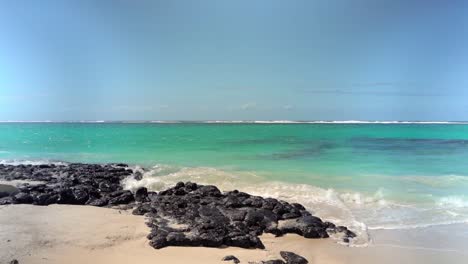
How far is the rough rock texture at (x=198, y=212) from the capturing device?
8.02m

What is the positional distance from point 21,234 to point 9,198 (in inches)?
168

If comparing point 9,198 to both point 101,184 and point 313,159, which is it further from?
point 313,159

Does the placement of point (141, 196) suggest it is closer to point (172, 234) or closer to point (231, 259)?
point (172, 234)

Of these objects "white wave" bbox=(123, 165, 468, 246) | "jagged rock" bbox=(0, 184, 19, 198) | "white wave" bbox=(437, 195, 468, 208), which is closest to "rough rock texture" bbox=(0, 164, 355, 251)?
"jagged rock" bbox=(0, 184, 19, 198)

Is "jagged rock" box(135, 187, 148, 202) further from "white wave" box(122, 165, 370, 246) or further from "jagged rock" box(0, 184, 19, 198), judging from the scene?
"jagged rock" box(0, 184, 19, 198)

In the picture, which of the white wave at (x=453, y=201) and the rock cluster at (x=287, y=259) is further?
the white wave at (x=453, y=201)

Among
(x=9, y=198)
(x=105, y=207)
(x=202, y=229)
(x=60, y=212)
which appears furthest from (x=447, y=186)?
(x=9, y=198)

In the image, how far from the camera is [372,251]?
780 centimetres

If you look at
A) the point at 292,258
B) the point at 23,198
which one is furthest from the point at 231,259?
the point at 23,198

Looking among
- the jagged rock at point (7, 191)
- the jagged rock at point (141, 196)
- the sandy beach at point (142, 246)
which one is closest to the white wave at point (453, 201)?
the sandy beach at point (142, 246)

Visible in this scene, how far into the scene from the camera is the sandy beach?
276 inches

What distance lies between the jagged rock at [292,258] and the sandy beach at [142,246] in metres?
0.20

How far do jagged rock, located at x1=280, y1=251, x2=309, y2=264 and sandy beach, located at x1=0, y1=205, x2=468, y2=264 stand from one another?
0.67 ft

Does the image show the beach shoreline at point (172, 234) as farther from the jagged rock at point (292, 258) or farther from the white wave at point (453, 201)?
the white wave at point (453, 201)
